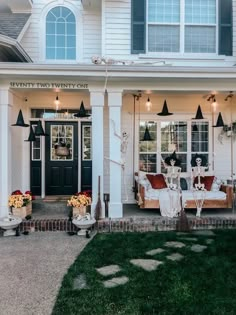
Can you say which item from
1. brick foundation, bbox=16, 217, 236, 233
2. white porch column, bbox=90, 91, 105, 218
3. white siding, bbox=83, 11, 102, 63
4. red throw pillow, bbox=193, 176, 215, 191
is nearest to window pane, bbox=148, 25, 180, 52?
white siding, bbox=83, 11, 102, 63

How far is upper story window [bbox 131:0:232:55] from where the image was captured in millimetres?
7566

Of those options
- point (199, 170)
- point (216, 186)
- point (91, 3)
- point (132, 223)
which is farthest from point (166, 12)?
point (132, 223)

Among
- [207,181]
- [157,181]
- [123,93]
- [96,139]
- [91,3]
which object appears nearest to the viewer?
[96,139]

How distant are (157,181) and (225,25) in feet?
13.8

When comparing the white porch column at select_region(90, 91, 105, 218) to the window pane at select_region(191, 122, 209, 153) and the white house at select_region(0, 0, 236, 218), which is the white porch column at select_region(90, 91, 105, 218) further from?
the window pane at select_region(191, 122, 209, 153)

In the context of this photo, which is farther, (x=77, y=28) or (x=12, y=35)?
(x=77, y=28)

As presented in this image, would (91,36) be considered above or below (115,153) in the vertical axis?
above

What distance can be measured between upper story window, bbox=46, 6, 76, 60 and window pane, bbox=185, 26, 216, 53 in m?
2.98

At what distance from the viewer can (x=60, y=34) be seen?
8.21m

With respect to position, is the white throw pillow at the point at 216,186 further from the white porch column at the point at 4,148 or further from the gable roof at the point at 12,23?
the gable roof at the point at 12,23

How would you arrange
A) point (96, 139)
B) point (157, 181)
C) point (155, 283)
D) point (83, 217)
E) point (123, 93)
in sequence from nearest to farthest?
point (155, 283) → point (83, 217) → point (96, 139) → point (123, 93) → point (157, 181)

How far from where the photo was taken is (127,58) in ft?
25.1

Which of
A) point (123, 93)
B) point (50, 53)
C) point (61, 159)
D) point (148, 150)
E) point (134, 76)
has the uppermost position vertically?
point (50, 53)

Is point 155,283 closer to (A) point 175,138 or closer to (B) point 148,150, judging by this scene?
(B) point 148,150
